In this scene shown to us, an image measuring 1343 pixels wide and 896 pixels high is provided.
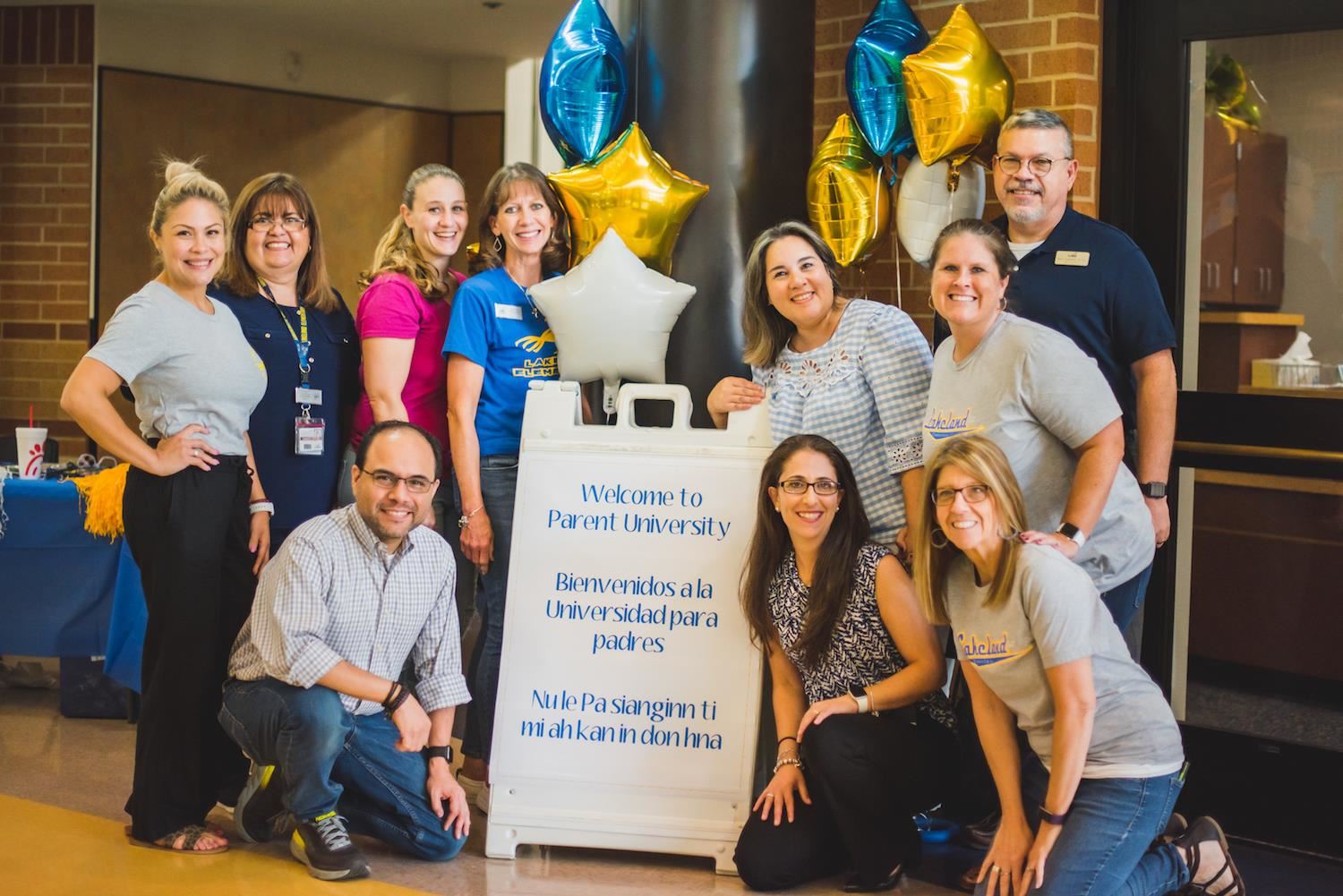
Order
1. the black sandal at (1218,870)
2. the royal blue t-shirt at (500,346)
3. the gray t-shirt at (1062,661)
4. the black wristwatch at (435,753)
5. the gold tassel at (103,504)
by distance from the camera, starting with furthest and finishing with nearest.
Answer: the gold tassel at (103,504)
the royal blue t-shirt at (500,346)
the black wristwatch at (435,753)
the black sandal at (1218,870)
the gray t-shirt at (1062,661)

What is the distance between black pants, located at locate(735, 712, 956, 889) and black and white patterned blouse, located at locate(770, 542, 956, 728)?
8cm

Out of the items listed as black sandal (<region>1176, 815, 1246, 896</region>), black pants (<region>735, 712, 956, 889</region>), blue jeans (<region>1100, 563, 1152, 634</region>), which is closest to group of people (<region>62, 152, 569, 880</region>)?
black pants (<region>735, 712, 956, 889</region>)

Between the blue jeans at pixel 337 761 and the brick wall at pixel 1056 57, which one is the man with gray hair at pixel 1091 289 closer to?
the brick wall at pixel 1056 57

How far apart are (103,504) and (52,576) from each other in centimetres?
28

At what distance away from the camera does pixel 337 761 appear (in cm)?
287

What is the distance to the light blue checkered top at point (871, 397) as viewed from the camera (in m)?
2.77

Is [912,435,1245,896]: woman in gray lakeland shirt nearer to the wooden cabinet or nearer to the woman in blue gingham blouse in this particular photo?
the woman in blue gingham blouse

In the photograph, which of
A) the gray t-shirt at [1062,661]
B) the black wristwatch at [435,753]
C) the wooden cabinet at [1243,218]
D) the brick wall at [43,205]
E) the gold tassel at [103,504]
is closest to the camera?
the gray t-shirt at [1062,661]

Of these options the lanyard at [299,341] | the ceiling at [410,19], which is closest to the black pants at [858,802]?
the lanyard at [299,341]

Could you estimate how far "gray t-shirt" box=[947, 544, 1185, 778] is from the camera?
91.8 inches

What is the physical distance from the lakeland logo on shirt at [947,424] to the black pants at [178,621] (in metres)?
1.45

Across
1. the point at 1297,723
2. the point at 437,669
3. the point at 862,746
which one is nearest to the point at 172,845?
the point at 437,669

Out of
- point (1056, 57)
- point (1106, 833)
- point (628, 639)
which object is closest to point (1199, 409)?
point (1056, 57)

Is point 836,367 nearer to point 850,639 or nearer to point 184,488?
point 850,639
